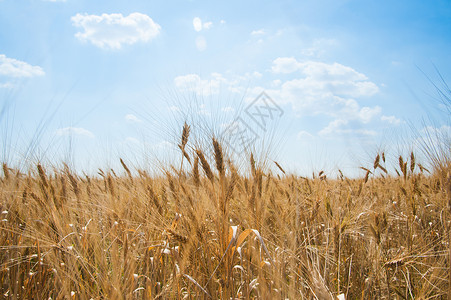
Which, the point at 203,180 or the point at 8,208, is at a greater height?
the point at 203,180

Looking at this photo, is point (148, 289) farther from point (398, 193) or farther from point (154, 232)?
point (398, 193)

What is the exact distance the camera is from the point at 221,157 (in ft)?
5.21

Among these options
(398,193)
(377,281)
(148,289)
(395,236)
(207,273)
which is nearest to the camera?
(148,289)

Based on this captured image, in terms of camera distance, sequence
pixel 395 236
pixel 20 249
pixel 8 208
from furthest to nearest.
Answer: pixel 395 236 → pixel 8 208 → pixel 20 249

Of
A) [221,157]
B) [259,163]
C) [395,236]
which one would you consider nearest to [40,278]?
[221,157]

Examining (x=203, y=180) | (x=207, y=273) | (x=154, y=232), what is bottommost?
(x=207, y=273)

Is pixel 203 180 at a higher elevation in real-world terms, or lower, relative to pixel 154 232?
higher

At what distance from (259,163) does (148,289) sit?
1.02 meters

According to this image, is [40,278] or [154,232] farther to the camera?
[154,232]

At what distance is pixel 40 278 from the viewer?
1.74 m

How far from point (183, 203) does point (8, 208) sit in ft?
5.09

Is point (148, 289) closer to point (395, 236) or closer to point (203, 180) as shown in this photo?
point (203, 180)

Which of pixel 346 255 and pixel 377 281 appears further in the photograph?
pixel 346 255

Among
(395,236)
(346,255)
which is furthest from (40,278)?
(395,236)
